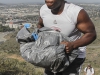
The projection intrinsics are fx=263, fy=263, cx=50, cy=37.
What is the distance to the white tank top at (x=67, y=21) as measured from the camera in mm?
2086

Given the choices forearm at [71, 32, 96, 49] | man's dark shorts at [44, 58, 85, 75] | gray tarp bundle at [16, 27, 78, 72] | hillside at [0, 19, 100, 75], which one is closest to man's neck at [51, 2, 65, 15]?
gray tarp bundle at [16, 27, 78, 72]

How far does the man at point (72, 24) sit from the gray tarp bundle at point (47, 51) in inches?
2.4

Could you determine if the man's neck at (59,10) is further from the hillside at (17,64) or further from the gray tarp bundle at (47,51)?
the hillside at (17,64)

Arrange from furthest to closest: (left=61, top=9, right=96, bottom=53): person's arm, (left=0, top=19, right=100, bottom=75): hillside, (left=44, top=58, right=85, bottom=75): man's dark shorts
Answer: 1. (left=0, top=19, right=100, bottom=75): hillside
2. (left=44, top=58, right=85, bottom=75): man's dark shorts
3. (left=61, top=9, right=96, bottom=53): person's arm

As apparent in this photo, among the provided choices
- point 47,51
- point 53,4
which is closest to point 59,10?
point 53,4

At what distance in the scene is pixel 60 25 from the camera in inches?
85.4

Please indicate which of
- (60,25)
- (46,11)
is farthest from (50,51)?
(46,11)

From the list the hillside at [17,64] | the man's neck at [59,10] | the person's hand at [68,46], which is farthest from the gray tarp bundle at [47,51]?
the hillside at [17,64]

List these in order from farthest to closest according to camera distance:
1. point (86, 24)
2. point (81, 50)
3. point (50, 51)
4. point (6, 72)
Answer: point (6, 72)
point (81, 50)
point (86, 24)
point (50, 51)

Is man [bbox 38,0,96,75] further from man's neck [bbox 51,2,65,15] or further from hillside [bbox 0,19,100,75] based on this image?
hillside [bbox 0,19,100,75]

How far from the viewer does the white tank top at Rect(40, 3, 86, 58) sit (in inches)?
82.1

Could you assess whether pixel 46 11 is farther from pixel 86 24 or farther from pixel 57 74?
pixel 57 74

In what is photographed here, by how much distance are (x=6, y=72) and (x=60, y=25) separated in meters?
6.19

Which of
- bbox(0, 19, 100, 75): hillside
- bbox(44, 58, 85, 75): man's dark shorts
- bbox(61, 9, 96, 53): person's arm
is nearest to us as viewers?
bbox(61, 9, 96, 53): person's arm
